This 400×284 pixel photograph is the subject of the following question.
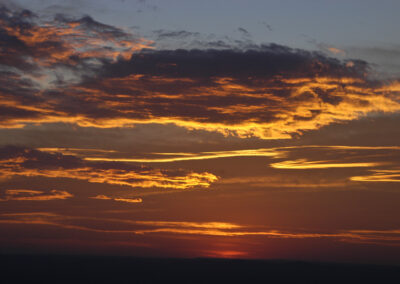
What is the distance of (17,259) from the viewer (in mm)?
163875

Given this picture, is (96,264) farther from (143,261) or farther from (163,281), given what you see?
(163,281)

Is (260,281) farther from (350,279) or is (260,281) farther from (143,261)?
(143,261)

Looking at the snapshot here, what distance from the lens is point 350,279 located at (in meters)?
158

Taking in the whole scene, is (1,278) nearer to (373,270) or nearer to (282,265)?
(282,265)

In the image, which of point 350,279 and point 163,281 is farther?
point 350,279

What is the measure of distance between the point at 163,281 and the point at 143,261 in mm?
42275

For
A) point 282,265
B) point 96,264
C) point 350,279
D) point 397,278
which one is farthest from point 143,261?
point 397,278

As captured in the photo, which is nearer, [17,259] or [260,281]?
[260,281]

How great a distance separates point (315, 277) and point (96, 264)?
69.1m

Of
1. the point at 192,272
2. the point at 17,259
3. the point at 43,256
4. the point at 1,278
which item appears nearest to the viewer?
the point at 1,278

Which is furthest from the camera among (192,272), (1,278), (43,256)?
(43,256)

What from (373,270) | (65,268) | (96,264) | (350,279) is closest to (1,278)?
(65,268)

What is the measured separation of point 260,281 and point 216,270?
16304mm

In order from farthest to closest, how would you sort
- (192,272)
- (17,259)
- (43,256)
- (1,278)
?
(43,256), (17,259), (192,272), (1,278)
